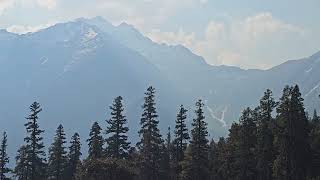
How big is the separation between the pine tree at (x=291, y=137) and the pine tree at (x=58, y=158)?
34.2m

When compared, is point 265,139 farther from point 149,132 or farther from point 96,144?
point 96,144

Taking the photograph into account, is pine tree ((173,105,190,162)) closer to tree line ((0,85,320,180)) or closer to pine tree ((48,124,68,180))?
tree line ((0,85,320,180))

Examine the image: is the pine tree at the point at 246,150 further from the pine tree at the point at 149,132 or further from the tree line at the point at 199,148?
the pine tree at the point at 149,132

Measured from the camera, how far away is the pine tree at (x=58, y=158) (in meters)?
91.6

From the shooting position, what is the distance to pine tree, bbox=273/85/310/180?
6938cm

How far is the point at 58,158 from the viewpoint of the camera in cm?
9200

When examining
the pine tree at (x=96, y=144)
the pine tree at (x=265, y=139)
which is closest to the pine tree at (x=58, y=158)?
the pine tree at (x=96, y=144)

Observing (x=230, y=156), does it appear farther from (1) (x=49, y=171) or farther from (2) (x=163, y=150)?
(1) (x=49, y=171)

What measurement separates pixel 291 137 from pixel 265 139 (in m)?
9.28

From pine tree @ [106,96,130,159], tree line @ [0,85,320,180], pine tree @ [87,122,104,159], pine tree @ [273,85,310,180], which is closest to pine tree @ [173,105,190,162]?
tree line @ [0,85,320,180]

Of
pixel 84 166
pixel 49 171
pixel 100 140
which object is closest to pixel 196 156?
pixel 100 140

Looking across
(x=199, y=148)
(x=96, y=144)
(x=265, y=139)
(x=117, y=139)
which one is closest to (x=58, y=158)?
(x=96, y=144)

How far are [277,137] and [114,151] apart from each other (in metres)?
20.4

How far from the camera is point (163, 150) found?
346ft
